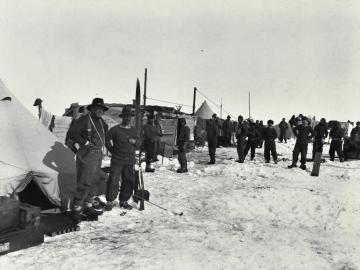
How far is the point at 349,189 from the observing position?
9234 millimetres

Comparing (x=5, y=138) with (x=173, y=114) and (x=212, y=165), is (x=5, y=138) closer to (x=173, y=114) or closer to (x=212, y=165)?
(x=212, y=165)

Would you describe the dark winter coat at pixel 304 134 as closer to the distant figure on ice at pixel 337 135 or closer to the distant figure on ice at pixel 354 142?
the distant figure on ice at pixel 337 135

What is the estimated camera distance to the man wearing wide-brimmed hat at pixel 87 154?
222 inches

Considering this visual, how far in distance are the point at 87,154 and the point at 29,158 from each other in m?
0.91

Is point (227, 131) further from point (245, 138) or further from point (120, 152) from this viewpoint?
point (120, 152)

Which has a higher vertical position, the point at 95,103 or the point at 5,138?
the point at 95,103

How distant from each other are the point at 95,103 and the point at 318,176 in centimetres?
794

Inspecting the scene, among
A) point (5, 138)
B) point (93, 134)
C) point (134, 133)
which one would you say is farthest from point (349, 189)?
point (5, 138)

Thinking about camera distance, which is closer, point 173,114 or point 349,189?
point 349,189

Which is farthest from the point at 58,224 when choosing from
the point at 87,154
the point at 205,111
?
the point at 205,111

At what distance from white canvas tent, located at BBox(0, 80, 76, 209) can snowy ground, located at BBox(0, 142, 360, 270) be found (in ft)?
2.65

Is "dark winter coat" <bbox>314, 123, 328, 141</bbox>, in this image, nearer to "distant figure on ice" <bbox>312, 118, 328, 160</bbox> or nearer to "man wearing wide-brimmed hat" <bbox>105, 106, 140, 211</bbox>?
"distant figure on ice" <bbox>312, 118, 328, 160</bbox>

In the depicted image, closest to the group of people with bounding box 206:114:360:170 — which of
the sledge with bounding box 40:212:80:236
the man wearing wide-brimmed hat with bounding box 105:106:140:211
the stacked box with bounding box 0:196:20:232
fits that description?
the man wearing wide-brimmed hat with bounding box 105:106:140:211

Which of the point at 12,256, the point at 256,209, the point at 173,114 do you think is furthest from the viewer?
the point at 173,114
